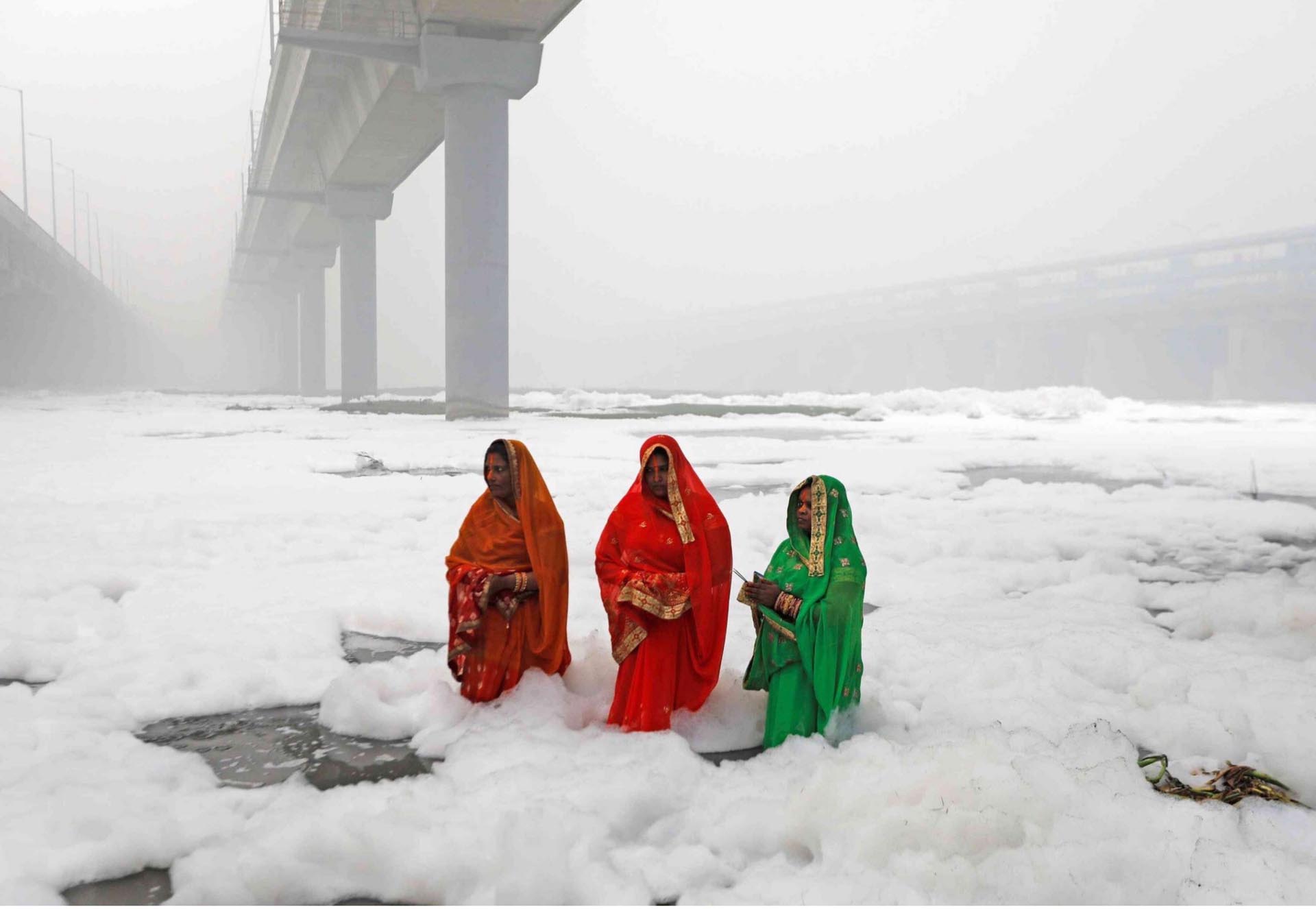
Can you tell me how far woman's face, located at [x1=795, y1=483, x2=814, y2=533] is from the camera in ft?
13.0

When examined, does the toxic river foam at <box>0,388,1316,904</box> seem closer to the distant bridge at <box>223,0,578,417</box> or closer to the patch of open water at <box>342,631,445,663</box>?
the patch of open water at <box>342,631,445,663</box>

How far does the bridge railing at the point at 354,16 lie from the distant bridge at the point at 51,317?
19816 millimetres

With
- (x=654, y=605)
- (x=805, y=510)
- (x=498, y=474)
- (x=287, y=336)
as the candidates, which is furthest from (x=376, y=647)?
(x=287, y=336)

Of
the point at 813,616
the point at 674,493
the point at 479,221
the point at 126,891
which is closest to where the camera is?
the point at 126,891

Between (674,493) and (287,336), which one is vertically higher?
(287,336)

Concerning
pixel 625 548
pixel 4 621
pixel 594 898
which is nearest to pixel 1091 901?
pixel 594 898

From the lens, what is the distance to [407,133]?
89.8ft

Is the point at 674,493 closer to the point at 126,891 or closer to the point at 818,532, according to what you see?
the point at 818,532

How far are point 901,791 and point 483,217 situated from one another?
66.0 feet

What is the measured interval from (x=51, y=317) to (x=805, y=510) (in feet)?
238

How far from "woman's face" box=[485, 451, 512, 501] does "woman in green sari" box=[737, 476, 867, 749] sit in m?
1.07

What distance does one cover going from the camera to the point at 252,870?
9.60 ft

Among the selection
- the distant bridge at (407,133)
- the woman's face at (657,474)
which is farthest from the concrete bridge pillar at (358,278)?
the woman's face at (657,474)

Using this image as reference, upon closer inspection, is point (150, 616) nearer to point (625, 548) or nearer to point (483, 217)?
point (625, 548)
